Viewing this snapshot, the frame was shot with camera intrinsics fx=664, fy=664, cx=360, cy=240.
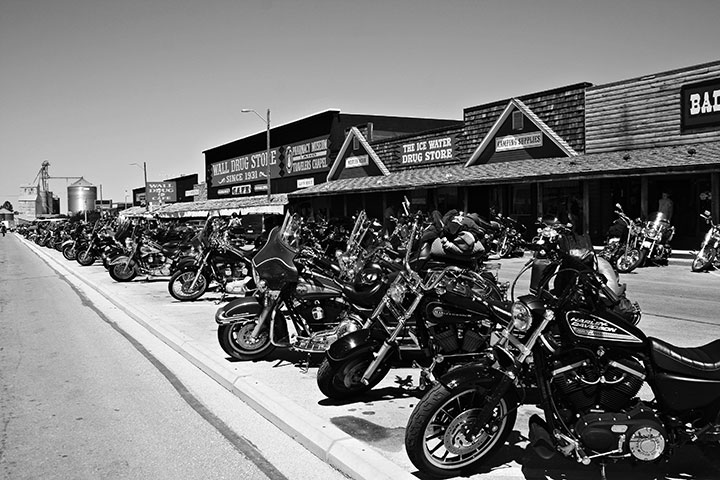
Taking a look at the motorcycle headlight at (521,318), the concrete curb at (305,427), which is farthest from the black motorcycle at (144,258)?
the motorcycle headlight at (521,318)

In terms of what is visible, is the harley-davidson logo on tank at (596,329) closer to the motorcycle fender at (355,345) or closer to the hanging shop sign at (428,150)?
the motorcycle fender at (355,345)

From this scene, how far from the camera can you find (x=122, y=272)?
60.0 feet

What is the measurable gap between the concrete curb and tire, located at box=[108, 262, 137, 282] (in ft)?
34.0

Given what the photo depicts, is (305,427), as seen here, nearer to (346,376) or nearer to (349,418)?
(349,418)

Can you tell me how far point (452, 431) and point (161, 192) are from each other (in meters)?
85.4

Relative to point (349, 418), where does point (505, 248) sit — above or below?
above

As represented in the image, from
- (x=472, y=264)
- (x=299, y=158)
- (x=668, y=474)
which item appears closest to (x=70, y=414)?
(x=472, y=264)

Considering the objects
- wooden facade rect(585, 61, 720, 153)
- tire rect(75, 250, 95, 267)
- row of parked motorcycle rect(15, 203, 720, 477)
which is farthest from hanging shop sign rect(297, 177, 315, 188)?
row of parked motorcycle rect(15, 203, 720, 477)

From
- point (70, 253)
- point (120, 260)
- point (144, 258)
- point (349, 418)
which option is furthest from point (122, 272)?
point (349, 418)

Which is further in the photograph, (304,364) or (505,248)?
(505,248)

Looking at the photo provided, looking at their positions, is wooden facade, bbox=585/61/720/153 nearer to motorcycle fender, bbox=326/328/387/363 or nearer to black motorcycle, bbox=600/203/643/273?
black motorcycle, bbox=600/203/643/273

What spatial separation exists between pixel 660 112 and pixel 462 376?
19814 mm

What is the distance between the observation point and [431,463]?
4258 mm

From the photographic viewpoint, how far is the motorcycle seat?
13.1ft
